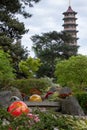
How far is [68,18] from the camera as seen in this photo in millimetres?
103938

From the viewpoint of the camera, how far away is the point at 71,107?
14984 millimetres

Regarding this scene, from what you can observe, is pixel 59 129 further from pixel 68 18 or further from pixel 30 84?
pixel 68 18

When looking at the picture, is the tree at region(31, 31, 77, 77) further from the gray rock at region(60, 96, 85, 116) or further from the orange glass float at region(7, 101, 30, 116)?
the orange glass float at region(7, 101, 30, 116)

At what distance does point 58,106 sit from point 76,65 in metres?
21.9

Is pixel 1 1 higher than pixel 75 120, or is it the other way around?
pixel 1 1

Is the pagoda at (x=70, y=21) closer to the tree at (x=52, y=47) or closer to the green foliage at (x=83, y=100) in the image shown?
the tree at (x=52, y=47)

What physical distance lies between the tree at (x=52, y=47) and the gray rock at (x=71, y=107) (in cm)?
5602

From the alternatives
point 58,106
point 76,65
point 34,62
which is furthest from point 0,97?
point 34,62

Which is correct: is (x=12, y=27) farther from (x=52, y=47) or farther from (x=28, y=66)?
(x=52, y=47)

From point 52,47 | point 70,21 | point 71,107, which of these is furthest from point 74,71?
point 70,21

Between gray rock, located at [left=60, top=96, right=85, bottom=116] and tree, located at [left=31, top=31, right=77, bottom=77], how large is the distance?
56.0 m

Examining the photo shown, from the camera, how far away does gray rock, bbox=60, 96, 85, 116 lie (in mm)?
14883

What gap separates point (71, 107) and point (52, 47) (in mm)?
60773

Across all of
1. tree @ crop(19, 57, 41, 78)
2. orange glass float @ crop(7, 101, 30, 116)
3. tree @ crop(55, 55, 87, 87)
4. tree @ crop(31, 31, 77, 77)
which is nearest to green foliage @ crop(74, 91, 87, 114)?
orange glass float @ crop(7, 101, 30, 116)
